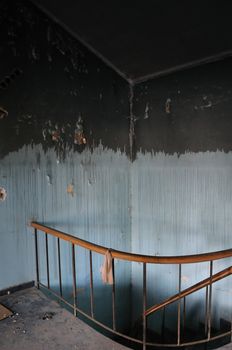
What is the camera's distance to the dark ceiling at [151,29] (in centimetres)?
232

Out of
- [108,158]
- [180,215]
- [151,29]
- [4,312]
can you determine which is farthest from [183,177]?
[4,312]

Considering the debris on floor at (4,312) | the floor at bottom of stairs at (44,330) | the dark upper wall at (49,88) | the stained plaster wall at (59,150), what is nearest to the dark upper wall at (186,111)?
the stained plaster wall at (59,150)

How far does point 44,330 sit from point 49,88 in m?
2.14

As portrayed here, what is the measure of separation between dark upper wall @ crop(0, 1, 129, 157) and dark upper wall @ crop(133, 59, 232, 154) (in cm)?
39

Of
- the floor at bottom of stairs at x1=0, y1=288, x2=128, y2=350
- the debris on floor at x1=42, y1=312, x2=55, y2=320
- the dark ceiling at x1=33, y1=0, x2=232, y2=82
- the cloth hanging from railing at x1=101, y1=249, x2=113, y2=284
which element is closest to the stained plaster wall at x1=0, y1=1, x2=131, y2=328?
the dark ceiling at x1=33, y1=0, x2=232, y2=82

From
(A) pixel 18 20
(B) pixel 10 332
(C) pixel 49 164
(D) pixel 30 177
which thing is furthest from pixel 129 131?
(B) pixel 10 332

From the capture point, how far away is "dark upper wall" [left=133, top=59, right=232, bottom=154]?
284cm

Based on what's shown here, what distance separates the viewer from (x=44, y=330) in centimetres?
204

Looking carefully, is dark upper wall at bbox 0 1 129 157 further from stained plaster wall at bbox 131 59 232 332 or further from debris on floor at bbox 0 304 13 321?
debris on floor at bbox 0 304 13 321

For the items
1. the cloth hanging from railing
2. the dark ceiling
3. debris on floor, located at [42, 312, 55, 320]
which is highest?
the dark ceiling

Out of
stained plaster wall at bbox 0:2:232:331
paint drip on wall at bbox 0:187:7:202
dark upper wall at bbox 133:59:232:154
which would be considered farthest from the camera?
dark upper wall at bbox 133:59:232:154

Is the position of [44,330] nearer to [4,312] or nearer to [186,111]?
[4,312]

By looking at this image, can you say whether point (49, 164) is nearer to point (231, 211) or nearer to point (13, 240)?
point (13, 240)

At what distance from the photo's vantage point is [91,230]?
3.30 m
